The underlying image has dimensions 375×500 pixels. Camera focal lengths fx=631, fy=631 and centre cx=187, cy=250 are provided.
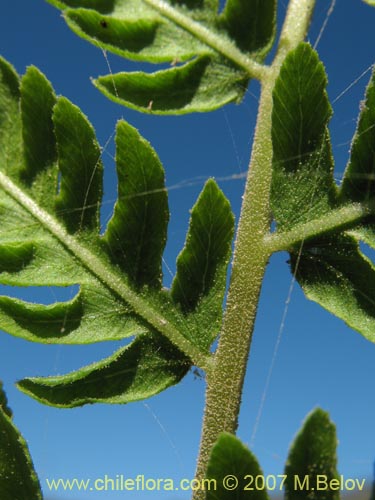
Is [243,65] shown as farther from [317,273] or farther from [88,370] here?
[88,370]

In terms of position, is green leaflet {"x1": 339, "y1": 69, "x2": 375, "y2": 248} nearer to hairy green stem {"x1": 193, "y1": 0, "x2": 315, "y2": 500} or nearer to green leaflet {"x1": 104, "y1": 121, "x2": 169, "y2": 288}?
hairy green stem {"x1": 193, "y1": 0, "x2": 315, "y2": 500}

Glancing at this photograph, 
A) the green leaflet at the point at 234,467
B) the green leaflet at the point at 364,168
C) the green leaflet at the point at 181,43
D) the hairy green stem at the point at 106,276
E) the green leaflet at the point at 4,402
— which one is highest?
the green leaflet at the point at 181,43

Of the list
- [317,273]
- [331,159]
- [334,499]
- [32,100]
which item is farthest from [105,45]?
[334,499]

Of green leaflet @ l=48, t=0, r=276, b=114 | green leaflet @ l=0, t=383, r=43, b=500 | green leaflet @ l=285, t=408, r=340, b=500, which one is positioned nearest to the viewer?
green leaflet @ l=285, t=408, r=340, b=500

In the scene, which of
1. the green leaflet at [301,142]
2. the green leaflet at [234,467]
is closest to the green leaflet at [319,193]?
the green leaflet at [301,142]

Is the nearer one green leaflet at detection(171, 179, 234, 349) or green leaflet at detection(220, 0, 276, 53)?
green leaflet at detection(171, 179, 234, 349)

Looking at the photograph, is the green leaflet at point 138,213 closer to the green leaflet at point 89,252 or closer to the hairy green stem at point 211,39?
the green leaflet at point 89,252

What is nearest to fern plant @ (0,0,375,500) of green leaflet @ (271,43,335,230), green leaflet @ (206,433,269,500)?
green leaflet @ (271,43,335,230)
